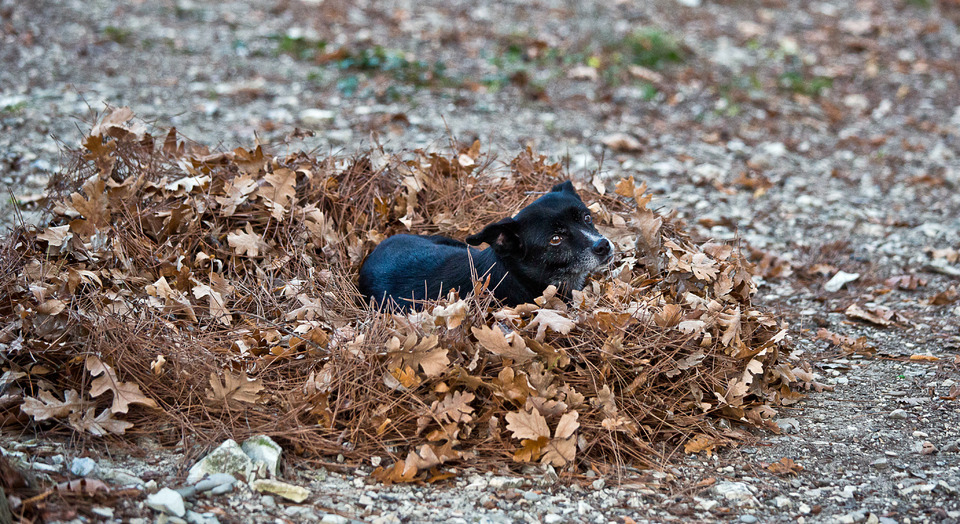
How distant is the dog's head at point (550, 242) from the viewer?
459 cm

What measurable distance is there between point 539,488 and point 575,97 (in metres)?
7.15

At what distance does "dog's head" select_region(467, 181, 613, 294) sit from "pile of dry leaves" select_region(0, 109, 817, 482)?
26 cm

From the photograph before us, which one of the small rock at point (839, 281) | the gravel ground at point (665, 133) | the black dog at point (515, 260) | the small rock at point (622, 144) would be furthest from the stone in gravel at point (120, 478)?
the small rock at point (622, 144)

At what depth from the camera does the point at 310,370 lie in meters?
3.92

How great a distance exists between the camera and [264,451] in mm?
3422

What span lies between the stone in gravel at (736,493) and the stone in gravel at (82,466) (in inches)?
111

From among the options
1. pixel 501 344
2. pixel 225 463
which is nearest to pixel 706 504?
pixel 501 344

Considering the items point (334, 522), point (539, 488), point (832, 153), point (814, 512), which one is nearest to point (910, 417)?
point (814, 512)

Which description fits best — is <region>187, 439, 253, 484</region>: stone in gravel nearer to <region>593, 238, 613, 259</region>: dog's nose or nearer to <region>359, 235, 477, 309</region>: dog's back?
<region>359, 235, 477, 309</region>: dog's back

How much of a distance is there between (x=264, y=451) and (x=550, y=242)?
2113mm

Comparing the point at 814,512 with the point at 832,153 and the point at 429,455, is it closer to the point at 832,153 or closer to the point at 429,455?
the point at 429,455

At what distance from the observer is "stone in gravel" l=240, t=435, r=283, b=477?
3369 mm

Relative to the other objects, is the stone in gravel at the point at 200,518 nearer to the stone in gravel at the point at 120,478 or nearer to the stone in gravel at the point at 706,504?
the stone in gravel at the point at 120,478

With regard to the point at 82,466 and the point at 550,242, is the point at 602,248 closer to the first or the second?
the point at 550,242
